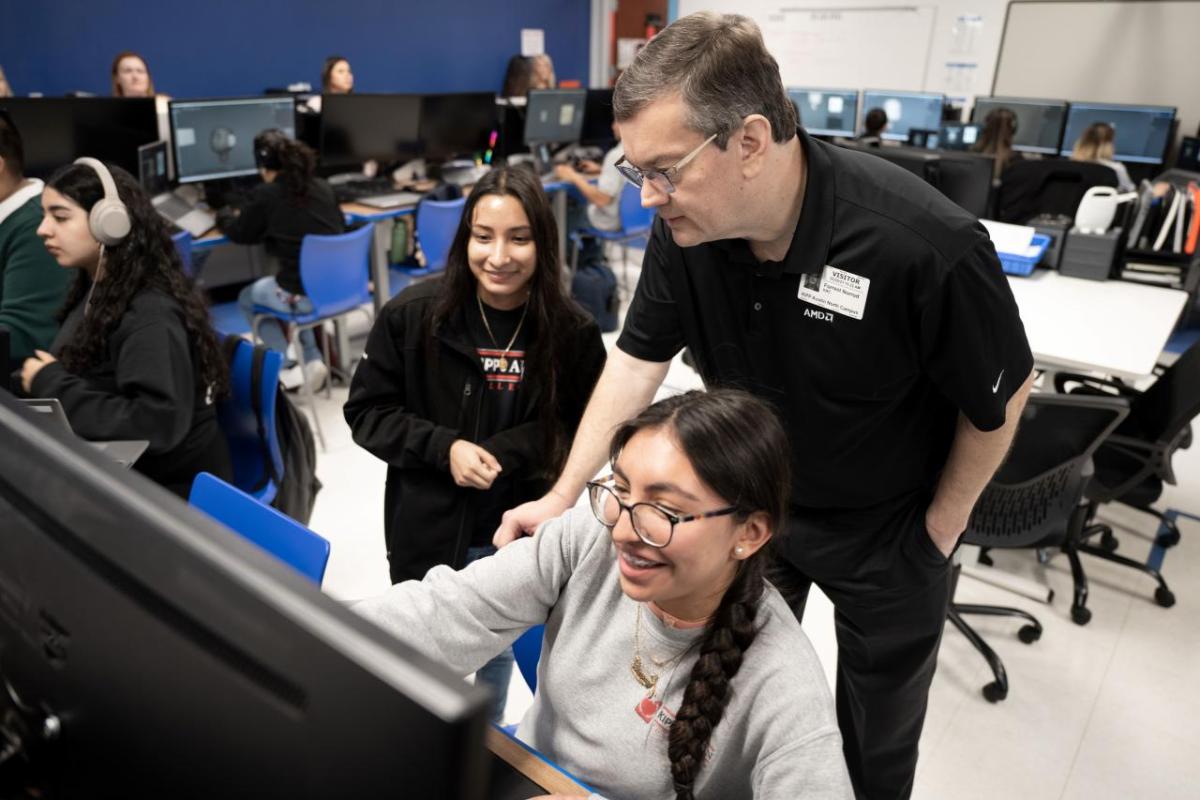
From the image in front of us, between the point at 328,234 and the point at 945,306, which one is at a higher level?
the point at 945,306

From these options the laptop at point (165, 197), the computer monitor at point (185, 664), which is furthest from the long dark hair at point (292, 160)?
the computer monitor at point (185, 664)

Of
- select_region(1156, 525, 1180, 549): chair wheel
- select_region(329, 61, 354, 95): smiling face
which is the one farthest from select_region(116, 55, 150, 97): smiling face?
select_region(1156, 525, 1180, 549): chair wheel

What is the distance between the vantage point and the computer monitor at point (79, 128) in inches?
150

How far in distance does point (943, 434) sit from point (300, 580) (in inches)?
48.8

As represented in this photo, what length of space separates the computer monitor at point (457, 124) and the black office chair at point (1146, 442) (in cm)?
397

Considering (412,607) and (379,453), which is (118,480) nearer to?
(412,607)

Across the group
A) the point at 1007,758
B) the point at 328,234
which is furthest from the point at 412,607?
the point at 328,234

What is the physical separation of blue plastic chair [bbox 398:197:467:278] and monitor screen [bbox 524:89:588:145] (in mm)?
1821

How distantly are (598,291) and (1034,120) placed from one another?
12.5ft

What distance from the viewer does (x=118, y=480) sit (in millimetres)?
525

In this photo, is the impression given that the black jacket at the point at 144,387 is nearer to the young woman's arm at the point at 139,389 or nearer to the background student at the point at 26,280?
the young woman's arm at the point at 139,389

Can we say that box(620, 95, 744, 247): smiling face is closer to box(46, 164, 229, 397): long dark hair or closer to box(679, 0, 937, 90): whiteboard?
box(46, 164, 229, 397): long dark hair

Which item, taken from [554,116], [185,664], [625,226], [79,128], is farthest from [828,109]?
[185,664]

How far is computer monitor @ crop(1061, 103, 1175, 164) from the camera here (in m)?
5.98
